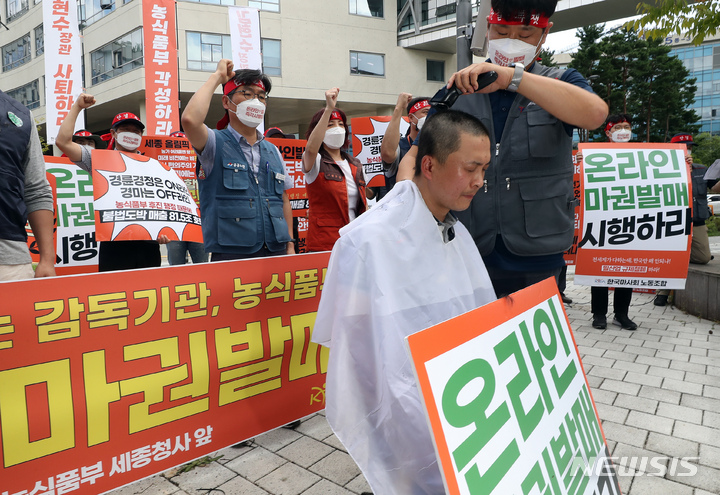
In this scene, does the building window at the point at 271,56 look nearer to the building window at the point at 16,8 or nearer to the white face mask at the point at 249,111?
the building window at the point at 16,8

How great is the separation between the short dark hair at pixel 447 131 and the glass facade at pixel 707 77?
277 ft

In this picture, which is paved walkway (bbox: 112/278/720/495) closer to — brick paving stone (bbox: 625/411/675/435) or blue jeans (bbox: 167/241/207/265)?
brick paving stone (bbox: 625/411/675/435)

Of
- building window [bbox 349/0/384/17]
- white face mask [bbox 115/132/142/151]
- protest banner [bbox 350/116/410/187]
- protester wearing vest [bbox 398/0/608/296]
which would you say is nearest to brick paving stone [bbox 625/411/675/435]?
protester wearing vest [bbox 398/0/608/296]

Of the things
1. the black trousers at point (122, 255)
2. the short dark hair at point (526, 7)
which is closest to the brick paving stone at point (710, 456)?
the short dark hair at point (526, 7)

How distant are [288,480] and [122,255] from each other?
215 cm

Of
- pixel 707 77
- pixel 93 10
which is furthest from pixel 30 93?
pixel 707 77

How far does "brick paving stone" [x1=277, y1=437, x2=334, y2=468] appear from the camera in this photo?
253cm

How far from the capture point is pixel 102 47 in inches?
896

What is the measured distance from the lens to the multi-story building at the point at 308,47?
20938 mm

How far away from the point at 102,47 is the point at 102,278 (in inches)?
994

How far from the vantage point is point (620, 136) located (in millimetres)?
5457

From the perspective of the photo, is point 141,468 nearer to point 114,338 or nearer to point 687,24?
point 114,338

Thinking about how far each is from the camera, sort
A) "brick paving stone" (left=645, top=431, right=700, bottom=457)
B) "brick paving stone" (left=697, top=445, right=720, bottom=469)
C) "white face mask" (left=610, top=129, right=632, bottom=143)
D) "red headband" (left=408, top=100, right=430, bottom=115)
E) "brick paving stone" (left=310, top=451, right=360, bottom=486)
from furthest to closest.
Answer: "white face mask" (left=610, top=129, right=632, bottom=143)
"red headband" (left=408, top=100, right=430, bottom=115)
"brick paving stone" (left=645, top=431, right=700, bottom=457)
"brick paving stone" (left=697, top=445, right=720, bottom=469)
"brick paving stone" (left=310, top=451, right=360, bottom=486)

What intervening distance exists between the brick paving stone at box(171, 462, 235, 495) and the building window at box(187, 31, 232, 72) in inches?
827
